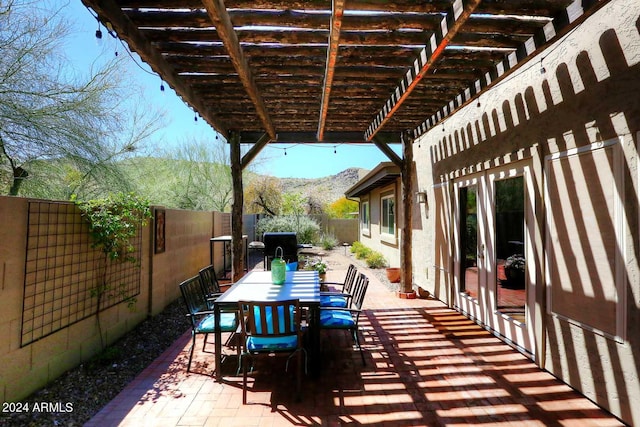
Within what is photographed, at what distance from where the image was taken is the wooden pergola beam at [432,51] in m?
2.47

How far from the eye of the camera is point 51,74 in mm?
4312

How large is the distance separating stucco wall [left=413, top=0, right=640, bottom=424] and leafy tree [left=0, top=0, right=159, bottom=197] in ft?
18.2

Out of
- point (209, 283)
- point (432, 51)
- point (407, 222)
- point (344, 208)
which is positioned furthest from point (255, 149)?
point (344, 208)

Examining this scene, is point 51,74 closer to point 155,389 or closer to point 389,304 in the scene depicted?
point 155,389

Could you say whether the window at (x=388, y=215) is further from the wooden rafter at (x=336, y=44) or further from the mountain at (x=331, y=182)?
the mountain at (x=331, y=182)

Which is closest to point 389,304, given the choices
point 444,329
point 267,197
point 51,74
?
point 444,329

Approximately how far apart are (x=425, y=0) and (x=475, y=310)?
13.5 feet

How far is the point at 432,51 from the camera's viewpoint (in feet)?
9.92

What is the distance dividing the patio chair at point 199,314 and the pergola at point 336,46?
2.29 metres

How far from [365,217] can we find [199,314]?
1206 centimetres

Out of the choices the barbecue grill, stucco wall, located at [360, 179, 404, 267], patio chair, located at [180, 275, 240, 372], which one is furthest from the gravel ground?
stucco wall, located at [360, 179, 404, 267]

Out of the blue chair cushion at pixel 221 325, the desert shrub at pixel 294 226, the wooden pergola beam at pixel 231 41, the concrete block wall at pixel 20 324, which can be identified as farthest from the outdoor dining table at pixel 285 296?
the desert shrub at pixel 294 226

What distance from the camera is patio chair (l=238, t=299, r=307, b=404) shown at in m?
2.90

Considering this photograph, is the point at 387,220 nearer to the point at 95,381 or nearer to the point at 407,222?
the point at 407,222
